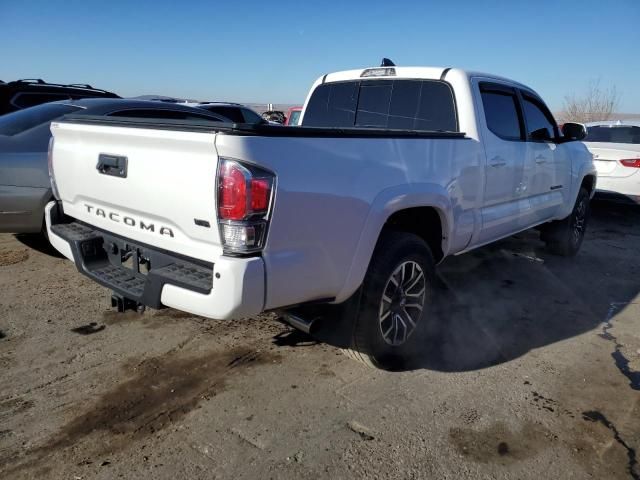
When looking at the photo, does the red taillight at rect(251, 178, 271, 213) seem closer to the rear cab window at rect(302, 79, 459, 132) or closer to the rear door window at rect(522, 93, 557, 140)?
the rear cab window at rect(302, 79, 459, 132)

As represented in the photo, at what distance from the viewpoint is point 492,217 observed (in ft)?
13.4

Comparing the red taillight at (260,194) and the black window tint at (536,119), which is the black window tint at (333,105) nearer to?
the black window tint at (536,119)

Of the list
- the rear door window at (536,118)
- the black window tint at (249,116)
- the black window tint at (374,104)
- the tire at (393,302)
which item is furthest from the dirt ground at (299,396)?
the black window tint at (249,116)

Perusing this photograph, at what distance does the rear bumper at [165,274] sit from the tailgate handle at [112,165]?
0.39 meters

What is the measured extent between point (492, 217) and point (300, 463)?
103 inches

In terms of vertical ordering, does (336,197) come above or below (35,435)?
above

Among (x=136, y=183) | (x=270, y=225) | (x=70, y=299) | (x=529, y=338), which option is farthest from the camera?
(x=70, y=299)

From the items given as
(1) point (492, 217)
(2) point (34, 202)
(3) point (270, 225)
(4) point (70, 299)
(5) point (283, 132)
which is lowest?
(4) point (70, 299)

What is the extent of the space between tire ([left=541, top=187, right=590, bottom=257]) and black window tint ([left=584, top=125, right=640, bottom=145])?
3041 millimetres

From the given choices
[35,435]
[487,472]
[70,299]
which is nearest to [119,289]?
[35,435]

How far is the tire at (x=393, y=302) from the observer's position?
9.70 feet

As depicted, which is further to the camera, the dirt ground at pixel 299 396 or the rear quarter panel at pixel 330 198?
the dirt ground at pixel 299 396

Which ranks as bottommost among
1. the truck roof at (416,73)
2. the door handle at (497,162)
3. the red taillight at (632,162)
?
the red taillight at (632,162)

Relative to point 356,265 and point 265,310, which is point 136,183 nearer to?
point 265,310
